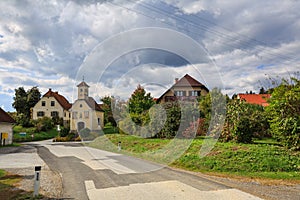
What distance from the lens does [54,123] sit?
1944 inches

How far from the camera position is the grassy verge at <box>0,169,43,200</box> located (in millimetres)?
7063

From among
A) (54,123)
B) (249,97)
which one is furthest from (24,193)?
(249,97)

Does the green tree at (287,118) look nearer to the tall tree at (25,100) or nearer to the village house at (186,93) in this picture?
the village house at (186,93)

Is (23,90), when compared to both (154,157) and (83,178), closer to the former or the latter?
(154,157)

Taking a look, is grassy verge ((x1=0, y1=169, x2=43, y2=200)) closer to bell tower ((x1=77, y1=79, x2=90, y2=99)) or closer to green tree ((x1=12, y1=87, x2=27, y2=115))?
bell tower ((x1=77, y1=79, x2=90, y2=99))

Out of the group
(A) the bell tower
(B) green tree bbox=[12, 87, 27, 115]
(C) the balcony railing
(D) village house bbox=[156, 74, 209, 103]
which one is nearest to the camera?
(A) the bell tower

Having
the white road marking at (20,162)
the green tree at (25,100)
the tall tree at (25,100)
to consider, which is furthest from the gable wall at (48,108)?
the white road marking at (20,162)

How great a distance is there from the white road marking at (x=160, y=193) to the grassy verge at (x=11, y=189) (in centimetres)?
162

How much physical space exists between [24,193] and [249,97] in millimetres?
51325

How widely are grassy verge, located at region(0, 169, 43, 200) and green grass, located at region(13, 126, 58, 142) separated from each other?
28151mm

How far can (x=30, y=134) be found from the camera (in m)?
40.3

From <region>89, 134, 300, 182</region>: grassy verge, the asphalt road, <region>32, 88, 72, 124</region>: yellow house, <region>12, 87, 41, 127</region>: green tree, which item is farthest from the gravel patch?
<region>12, 87, 41, 127</region>: green tree

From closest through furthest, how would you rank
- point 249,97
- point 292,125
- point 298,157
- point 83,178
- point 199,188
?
1. point 199,188
2. point 83,178
3. point 298,157
4. point 292,125
5. point 249,97

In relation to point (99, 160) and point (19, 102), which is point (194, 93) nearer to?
point (99, 160)
